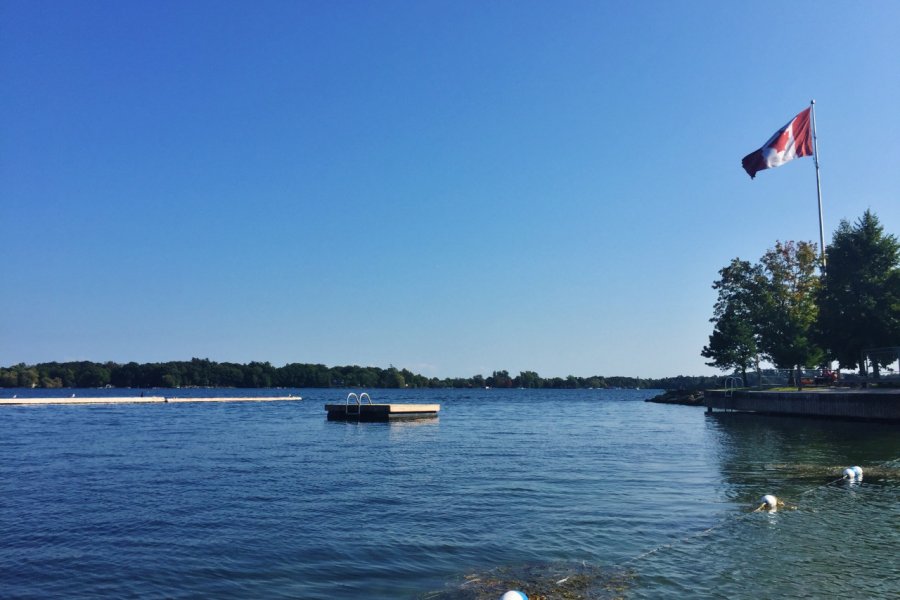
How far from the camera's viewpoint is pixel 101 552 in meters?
12.2

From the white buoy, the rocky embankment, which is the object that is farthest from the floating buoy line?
the rocky embankment

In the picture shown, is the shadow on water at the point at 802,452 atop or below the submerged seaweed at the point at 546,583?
below

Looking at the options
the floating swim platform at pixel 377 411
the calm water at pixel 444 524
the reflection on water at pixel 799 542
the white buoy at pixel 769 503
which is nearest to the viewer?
the reflection on water at pixel 799 542

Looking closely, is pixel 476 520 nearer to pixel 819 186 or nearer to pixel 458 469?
pixel 458 469

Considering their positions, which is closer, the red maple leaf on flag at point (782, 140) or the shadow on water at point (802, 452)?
the shadow on water at point (802, 452)

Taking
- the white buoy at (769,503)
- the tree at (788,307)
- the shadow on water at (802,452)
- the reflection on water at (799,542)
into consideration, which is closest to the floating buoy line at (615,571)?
the white buoy at (769,503)

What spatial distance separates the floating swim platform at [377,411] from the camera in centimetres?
5341

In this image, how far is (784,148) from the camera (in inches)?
1668

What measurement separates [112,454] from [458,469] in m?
15.5

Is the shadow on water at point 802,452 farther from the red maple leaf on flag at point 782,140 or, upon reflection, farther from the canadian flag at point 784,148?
the red maple leaf on flag at point 782,140

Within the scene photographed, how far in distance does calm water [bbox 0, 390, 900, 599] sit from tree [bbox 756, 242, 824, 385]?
38.2 m

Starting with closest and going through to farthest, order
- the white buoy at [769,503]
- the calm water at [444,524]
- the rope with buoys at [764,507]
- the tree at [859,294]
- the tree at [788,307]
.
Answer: the calm water at [444,524] < the rope with buoys at [764,507] < the white buoy at [769,503] < the tree at [859,294] < the tree at [788,307]

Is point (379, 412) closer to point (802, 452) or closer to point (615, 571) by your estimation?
point (802, 452)

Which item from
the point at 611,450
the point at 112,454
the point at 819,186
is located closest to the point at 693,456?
Answer: the point at 611,450
